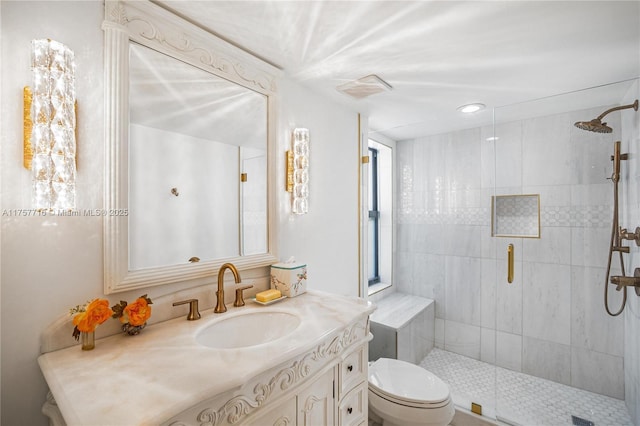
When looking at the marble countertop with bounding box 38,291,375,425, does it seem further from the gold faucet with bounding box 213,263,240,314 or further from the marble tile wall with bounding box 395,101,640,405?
the marble tile wall with bounding box 395,101,640,405

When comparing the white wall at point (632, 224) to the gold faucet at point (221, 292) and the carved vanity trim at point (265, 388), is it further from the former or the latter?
the gold faucet at point (221, 292)

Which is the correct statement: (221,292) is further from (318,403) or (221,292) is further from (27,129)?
(27,129)

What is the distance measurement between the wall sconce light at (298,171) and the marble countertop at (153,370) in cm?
79

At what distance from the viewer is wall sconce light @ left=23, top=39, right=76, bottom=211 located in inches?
35.2

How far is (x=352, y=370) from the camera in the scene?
1.32 m

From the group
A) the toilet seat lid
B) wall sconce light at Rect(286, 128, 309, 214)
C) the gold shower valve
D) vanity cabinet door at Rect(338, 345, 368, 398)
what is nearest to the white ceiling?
wall sconce light at Rect(286, 128, 309, 214)

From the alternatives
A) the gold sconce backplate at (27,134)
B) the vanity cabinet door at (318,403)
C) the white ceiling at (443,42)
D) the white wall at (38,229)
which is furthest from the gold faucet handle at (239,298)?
the white ceiling at (443,42)

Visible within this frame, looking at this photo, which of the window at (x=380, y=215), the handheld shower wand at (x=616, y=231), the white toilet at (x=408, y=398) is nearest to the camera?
the white toilet at (x=408, y=398)

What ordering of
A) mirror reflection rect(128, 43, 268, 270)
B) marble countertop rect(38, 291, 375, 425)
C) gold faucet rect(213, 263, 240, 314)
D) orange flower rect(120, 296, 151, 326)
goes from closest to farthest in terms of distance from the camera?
marble countertop rect(38, 291, 375, 425), orange flower rect(120, 296, 151, 326), mirror reflection rect(128, 43, 268, 270), gold faucet rect(213, 263, 240, 314)

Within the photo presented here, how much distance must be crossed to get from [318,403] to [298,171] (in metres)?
1.22

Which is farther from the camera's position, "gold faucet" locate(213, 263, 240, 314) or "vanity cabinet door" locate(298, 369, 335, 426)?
"gold faucet" locate(213, 263, 240, 314)

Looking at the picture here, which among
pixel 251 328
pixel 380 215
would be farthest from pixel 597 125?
pixel 251 328

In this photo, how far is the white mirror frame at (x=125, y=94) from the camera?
1.05m

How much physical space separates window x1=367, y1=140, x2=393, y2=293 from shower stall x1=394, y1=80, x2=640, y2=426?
5.5 inches
